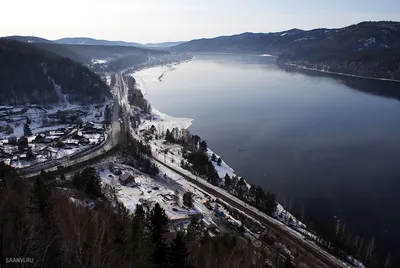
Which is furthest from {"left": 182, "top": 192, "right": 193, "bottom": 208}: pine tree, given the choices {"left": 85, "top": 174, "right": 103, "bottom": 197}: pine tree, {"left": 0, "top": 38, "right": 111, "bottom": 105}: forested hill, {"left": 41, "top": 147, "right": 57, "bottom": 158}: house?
{"left": 0, "top": 38, "right": 111, "bottom": 105}: forested hill

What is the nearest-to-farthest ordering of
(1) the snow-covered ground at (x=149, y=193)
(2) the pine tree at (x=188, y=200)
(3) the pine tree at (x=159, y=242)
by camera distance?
(3) the pine tree at (x=159, y=242) → (1) the snow-covered ground at (x=149, y=193) → (2) the pine tree at (x=188, y=200)

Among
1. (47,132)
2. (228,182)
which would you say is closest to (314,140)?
(228,182)

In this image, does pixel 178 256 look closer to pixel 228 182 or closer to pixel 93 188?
pixel 93 188

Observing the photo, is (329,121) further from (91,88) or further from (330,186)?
(91,88)

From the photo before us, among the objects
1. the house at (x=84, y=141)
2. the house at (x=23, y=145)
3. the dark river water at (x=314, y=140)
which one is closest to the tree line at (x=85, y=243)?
the dark river water at (x=314, y=140)

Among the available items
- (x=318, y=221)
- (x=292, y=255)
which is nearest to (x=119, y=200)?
(x=292, y=255)

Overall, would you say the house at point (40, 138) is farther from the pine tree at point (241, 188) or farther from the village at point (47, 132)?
the pine tree at point (241, 188)
